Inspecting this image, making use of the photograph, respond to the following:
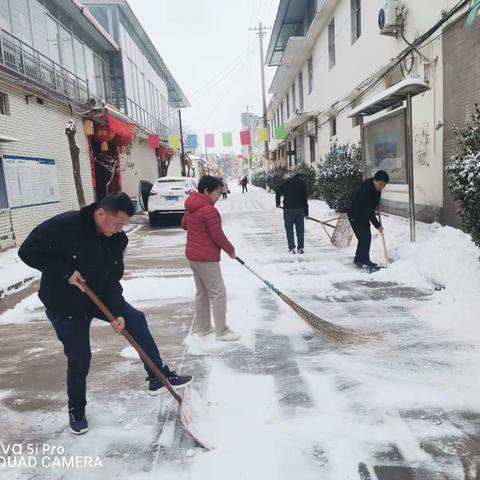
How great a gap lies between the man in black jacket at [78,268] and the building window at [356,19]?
514 inches

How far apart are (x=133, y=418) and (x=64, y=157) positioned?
1301cm

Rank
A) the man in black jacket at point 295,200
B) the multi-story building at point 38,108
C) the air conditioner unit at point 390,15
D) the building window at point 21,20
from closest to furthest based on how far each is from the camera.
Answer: the man in black jacket at point 295,200 → the air conditioner unit at point 390,15 → the multi-story building at point 38,108 → the building window at point 21,20

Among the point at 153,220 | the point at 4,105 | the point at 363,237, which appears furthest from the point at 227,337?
the point at 153,220

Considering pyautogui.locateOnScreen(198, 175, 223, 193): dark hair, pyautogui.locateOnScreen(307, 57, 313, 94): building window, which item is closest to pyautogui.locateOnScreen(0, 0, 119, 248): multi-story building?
pyautogui.locateOnScreen(198, 175, 223, 193): dark hair

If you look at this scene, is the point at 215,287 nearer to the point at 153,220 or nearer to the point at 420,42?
the point at 420,42

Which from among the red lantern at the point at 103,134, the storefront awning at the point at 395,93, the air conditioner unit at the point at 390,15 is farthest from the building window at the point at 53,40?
the storefront awning at the point at 395,93

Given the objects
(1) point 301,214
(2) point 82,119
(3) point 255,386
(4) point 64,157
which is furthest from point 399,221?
(2) point 82,119

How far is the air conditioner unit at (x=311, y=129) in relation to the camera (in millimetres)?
20788

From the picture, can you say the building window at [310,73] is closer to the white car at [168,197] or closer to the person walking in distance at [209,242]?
the white car at [168,197]

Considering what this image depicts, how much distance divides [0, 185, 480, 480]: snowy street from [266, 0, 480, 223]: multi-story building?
104 inches

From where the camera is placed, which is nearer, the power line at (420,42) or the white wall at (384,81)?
the power line at (420,42)

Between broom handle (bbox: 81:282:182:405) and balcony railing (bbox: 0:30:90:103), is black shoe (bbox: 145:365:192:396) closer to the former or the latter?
broom handle (bbox: 81:282:182:405)

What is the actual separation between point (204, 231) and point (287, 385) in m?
1.63

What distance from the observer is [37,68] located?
500 inches
